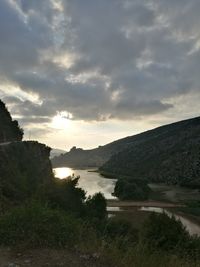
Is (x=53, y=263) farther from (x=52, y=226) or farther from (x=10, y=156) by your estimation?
(x=10, y=156)

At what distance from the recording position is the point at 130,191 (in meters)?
105

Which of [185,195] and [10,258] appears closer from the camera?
[10,258]

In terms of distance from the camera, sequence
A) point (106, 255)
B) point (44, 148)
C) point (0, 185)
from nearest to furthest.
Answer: point (106, 255), point (0, 185), point (44, 148)

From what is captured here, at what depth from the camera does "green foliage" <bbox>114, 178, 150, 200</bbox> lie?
10250 cm

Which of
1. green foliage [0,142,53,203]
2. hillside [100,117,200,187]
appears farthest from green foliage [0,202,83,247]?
hillside [100,117,200,187]

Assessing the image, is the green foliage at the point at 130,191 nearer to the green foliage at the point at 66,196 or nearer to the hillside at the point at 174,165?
the hillside at the point at 174,165

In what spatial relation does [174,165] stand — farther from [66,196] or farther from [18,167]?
[66,196]

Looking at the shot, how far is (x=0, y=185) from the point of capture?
1345 inches

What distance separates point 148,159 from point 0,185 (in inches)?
6458

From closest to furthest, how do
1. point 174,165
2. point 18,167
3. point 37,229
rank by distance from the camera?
point 37,229, point 18,167, point 174,165

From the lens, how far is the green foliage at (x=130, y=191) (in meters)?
102

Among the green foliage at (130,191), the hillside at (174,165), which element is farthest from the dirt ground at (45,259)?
the hillside at (174,165)

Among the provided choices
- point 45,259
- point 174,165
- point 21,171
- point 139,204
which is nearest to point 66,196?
point 21,171

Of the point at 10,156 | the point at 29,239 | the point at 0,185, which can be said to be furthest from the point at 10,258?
the point at 10,156
